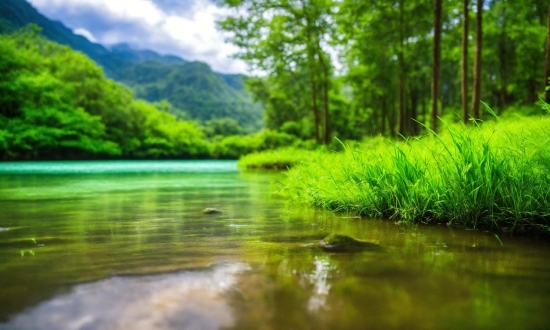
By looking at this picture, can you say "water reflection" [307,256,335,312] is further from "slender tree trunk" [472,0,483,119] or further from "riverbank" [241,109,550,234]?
"slender tree trunk" [472,0,483,119]

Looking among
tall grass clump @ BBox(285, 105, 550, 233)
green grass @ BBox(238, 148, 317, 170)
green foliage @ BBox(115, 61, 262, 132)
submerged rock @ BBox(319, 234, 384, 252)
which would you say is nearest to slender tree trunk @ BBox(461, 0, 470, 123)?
green grass @ BBox(238, 148, 317, 170)

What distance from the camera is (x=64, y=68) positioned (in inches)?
1890

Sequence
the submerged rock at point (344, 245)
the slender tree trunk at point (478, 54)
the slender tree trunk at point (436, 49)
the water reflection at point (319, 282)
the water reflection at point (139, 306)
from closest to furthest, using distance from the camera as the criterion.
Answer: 1. the water reflection at point (139, 306)
2. the water reflection at point (319, 282)
3. the submerged rock at point (344, 245)
4. the slender tree trunk at point (436, 49)
5. the slender tree trunk at point (478, 54)

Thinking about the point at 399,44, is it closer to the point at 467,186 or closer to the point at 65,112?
the point at 467,186

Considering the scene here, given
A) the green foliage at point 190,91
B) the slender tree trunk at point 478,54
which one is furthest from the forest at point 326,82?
the green foliage at point 190,91

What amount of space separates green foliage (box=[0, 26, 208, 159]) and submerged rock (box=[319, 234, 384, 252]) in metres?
37.0

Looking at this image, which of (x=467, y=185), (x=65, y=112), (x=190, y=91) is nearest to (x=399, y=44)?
(x=467, y=185)

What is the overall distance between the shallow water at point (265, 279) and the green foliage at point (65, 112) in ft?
118

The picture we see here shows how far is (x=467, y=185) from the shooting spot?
11.0 ft

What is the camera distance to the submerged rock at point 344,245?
258cm

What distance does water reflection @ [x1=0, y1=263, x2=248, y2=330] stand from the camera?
4.72ft

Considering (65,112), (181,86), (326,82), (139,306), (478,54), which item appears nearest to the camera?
(139,306)

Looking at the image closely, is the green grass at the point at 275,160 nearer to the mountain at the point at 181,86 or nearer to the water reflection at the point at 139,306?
the water reflection at the point at 139,306

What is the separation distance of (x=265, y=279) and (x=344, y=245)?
2.75 feet
